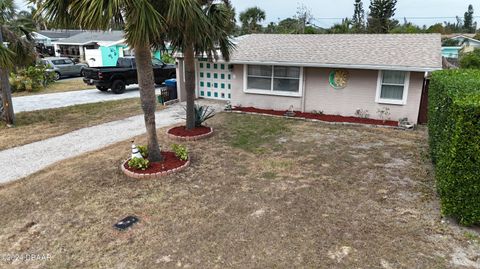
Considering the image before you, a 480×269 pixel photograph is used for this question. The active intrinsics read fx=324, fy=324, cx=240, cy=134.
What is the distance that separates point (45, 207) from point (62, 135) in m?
5.07

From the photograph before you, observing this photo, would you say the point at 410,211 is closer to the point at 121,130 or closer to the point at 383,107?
the point at 383,107

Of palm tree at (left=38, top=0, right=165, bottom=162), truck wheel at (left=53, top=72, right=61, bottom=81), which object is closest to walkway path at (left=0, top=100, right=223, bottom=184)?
palm tree at (left=38, top=0, right=165, bottom=162)

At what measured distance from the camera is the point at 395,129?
10367 mm

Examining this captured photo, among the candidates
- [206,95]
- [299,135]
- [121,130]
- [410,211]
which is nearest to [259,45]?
[206,95]

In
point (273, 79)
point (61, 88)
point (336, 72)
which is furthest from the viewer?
point (61, 88)

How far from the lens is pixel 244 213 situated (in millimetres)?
5277

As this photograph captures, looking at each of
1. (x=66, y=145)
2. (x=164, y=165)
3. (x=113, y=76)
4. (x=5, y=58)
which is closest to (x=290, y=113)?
(x=164, y=165)

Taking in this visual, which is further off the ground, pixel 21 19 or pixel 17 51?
pixel 21 19

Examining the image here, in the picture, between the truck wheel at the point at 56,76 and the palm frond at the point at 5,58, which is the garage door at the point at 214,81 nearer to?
the palm frond at the point at 5,58

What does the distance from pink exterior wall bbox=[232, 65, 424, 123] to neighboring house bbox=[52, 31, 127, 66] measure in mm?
18061

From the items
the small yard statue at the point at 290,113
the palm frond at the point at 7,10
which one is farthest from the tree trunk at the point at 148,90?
the palm frond at the point at 7,10

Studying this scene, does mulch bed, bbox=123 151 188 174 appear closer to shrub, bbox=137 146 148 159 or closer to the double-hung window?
shrub, bbox=137 146 148 159

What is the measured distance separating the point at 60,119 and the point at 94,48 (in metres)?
26.6

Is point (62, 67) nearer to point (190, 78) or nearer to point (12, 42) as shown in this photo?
point (12, 42)
